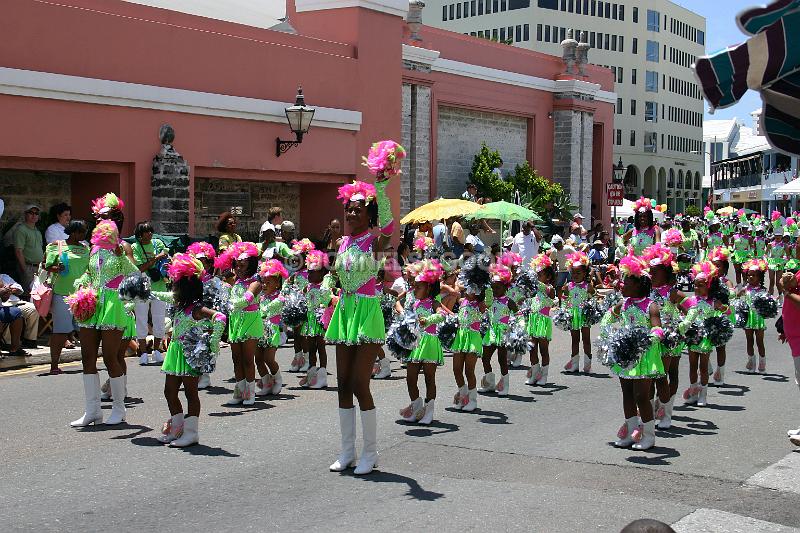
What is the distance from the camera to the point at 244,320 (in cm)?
1048

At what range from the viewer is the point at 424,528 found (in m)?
6.39

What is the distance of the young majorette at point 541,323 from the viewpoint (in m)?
12.2

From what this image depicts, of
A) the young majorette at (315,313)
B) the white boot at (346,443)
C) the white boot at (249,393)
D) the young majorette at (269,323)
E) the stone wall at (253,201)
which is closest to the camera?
the white boot at (346,443)

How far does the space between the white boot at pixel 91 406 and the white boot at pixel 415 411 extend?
9.29 ft

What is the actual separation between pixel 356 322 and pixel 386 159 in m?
1.27

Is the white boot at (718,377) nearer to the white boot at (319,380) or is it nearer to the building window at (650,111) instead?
the white boot at (319,380)

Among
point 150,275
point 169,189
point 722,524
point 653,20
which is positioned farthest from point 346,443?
point 653,20

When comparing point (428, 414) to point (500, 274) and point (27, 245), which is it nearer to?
point (500, 274)

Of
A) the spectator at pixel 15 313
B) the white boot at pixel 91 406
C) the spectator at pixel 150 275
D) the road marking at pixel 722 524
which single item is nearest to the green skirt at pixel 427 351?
the white boot at pixel 91 406

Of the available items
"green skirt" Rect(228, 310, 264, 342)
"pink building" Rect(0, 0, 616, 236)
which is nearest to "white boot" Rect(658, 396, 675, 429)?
"green skirt" Rect(228, 310, 264, 342)

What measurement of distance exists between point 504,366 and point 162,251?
4.35 m

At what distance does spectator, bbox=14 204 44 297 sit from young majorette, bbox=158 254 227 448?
714 centimetres

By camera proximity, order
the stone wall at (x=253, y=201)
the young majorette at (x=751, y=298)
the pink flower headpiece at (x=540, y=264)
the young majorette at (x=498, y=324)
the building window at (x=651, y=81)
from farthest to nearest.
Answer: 1. the building window at (x=651, y=81)
2. the stone wall at (x=253, y=201)
3. the young majorette at (x=751, y=298)
4. the pink flower headpiece at (x=540, y=264)
5. the young majorette at (x=498, y=324)

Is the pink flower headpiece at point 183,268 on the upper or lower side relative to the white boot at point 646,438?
upper
